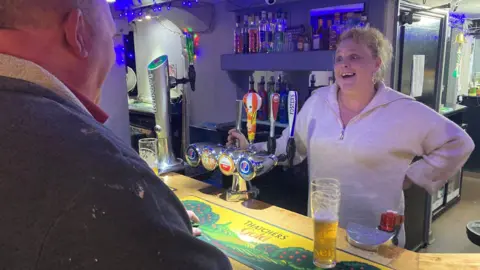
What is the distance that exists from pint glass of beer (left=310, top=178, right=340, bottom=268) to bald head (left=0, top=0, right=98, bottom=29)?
0.89 metres

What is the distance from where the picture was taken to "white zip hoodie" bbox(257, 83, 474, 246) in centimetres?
175

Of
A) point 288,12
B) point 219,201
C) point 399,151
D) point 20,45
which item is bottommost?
point 219,201

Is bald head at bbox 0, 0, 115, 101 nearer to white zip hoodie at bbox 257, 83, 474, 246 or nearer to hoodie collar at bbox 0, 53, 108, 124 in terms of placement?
hoodie collar at bbox 0, 53, 108, 124

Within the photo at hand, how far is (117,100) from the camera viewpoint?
337 centimetres

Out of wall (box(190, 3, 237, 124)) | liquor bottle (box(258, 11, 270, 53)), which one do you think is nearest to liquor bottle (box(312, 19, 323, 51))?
liquor bottle (box(258, 11, 270, 53))

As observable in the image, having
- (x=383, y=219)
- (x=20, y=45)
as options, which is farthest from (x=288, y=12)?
(x=20, y=45)

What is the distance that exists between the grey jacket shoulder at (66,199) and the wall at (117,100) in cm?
289

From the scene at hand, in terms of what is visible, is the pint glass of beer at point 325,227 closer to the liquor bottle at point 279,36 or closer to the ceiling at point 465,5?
the liquor bottle at point 279,36

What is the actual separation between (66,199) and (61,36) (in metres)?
0.26

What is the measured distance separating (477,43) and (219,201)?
218 inches

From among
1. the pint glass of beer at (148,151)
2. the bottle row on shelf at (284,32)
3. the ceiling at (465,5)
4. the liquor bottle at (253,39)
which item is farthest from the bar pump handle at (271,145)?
the ceiling at (465,5)

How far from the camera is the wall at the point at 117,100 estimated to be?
3.29 m

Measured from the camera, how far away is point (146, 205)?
0.49 meters

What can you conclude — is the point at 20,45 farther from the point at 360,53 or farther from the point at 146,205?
the point at 360,53
